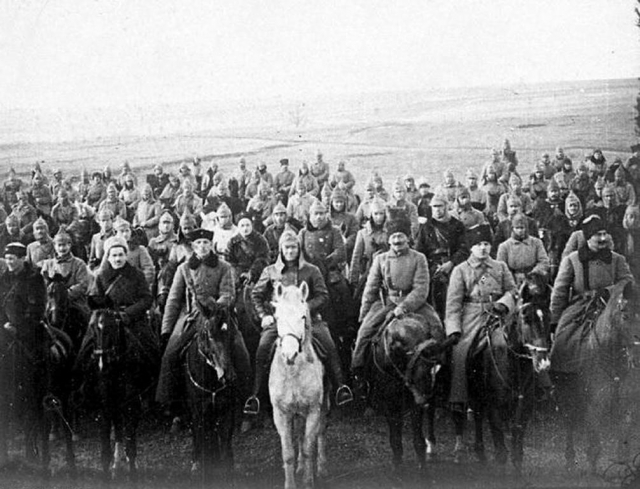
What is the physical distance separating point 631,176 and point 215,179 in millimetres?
4543

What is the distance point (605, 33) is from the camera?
7.64 m

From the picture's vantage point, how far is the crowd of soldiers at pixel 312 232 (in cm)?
719

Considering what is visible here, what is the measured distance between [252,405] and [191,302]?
118 cm

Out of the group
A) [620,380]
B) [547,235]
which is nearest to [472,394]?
[620,380]

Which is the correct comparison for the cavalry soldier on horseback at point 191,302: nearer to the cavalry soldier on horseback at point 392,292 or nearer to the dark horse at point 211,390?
the dark horse at point 211,390

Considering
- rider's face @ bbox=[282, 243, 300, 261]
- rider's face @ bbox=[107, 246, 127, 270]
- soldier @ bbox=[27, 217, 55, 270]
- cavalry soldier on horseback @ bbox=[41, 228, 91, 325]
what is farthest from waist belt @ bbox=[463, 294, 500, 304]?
soldier @ bbox=[27, 217, 55, 270]

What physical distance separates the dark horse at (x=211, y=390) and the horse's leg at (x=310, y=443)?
772mm

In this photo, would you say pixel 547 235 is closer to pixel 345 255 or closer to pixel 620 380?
pixel 620 380

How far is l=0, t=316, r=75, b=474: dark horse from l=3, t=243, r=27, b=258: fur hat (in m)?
0.78

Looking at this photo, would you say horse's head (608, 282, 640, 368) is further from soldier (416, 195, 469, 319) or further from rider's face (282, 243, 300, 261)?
rider's face (282, 243, 300, 261)

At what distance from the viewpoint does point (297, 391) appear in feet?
21.1

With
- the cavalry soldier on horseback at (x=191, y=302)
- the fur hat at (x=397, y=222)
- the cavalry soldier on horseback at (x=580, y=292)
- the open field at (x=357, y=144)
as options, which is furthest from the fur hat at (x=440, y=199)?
the cavalry soldier on horseback at (x=191, y=302)

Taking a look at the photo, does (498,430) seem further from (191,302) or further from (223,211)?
Result: (223,211)

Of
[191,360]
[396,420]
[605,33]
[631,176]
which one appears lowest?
[396,420]
